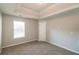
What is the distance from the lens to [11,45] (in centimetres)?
262

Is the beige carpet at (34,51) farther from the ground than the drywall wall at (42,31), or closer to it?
closer to it

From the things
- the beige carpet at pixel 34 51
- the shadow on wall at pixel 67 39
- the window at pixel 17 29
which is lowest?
the beige carpet at pixel 34 51

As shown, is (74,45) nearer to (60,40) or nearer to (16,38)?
(60,40)

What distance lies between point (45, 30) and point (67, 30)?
1622 mm

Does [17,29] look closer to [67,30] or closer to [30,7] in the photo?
[30,7]

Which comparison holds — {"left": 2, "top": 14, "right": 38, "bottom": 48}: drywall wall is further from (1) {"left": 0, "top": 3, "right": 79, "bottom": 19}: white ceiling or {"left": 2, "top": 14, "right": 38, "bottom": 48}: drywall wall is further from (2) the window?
(1) {"left": 0, "top": 3, "right": 79, "bottom": 19}: white ceiling

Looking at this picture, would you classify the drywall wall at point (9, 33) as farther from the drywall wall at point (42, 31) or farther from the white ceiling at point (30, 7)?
the drywall wall at point (42, 31)

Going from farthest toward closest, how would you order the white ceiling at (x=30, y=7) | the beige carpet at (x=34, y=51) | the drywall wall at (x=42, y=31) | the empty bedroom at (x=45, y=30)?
the drywall wall at (x=42, y=31)
the empty bedroom at (x=45, y=30)
the beige carpet at (x=34, y=51)
the white ceiling at (x=30, y=7)

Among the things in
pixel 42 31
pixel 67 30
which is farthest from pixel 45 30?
pixel 67 30

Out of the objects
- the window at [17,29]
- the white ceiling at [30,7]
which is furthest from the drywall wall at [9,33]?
the white ceiling at [30,7]

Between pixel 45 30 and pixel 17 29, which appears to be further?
pixel 45 30

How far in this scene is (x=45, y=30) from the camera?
12.4ft

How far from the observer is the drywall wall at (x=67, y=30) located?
2049 millimetres

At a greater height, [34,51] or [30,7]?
[30,7]
